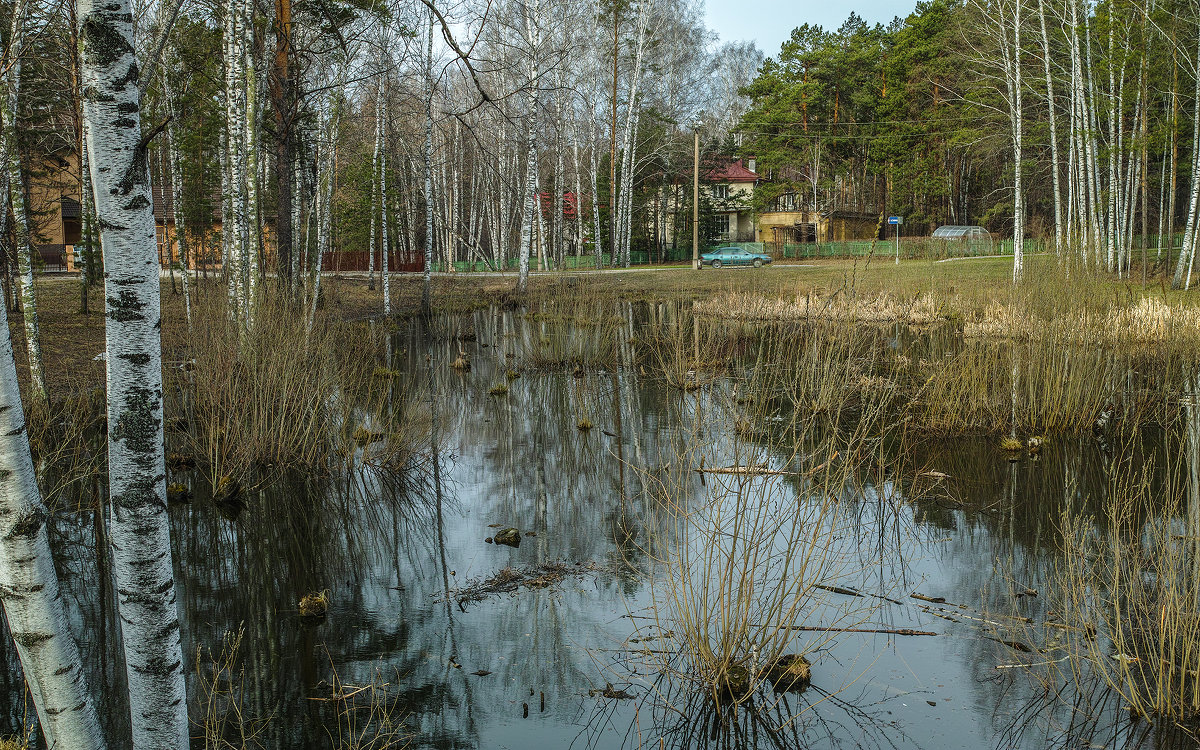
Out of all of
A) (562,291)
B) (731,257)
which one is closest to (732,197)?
(731,257)

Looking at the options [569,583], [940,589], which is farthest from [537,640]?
[940,589]

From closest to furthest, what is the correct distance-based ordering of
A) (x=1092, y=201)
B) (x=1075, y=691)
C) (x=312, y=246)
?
(x=1075, y=691) → (x=1092, y=201) → (x=312, y=246)

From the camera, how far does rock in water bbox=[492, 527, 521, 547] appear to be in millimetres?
5793

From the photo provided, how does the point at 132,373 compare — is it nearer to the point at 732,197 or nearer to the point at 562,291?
the point at 562,291

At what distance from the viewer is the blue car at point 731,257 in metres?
37.6

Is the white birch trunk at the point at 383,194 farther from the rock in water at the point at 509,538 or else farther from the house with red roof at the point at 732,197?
the house with red roof at the point at 732,197

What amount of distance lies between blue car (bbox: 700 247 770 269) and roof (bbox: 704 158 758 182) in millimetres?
6496

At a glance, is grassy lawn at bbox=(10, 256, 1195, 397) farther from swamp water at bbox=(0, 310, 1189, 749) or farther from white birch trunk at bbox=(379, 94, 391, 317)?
swamp water at bbox=(0, 310, 1189, 749)

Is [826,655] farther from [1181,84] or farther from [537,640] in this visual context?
[1181,84]

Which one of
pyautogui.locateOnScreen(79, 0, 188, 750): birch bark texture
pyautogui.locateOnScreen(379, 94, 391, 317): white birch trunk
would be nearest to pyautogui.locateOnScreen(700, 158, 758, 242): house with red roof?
pyautogui.locateOnScreen(379, 94, 391, 317): white birch trunk

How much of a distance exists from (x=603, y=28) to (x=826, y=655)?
3169 cm

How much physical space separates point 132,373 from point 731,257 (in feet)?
121

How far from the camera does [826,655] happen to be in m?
4.30

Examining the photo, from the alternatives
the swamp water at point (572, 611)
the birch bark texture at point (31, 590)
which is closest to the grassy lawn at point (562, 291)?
the swamp water at point (572, 611)
